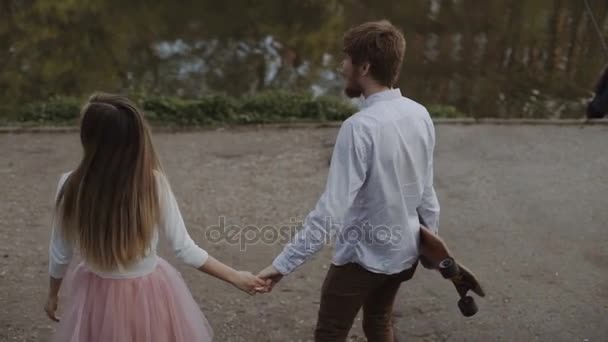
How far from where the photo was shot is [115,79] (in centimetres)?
834

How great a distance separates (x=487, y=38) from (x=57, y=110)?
6.06 metres

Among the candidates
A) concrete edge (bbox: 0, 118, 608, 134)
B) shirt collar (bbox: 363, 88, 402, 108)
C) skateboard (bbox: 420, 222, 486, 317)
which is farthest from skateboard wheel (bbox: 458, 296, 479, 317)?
concrete edge (bbox: 0, 118, 608, 134)

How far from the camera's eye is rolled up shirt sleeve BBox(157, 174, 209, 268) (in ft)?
6.95

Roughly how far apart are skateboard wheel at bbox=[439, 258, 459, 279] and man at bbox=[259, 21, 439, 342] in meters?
0.09

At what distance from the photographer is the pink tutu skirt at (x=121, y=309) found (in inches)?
85.9

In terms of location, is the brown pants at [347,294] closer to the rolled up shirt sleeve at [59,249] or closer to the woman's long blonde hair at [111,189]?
the woman's long blonde hair at [111,189]

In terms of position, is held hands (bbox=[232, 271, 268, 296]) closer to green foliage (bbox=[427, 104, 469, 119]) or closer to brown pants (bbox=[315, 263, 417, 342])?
brown pants (bbox=[315, 263, 417, 342])

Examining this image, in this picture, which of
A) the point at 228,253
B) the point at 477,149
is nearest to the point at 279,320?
the point at 228,253

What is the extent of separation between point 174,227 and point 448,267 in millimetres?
889

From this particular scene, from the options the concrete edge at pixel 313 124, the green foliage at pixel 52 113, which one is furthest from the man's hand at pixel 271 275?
the green foliage at pixel 52 113

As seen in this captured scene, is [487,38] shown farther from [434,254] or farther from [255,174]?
[434,254]

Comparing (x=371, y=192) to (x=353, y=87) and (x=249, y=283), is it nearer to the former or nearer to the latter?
(x=353, y=87)

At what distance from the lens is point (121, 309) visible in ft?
7.14

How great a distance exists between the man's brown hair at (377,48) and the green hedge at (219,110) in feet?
14.1
